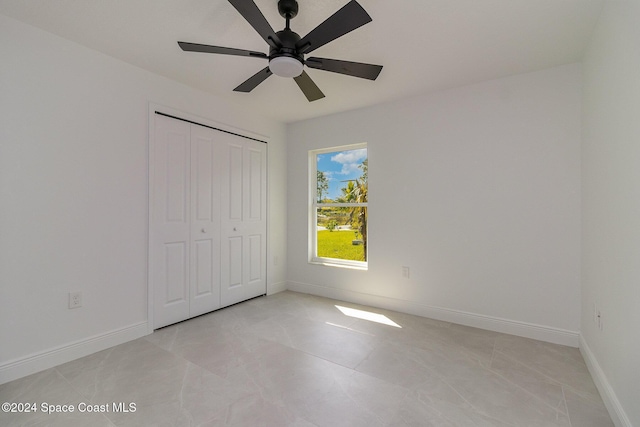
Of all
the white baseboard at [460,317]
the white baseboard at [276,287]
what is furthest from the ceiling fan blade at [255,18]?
the white baseboard at [276,287]

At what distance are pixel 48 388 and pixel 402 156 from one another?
3568mm

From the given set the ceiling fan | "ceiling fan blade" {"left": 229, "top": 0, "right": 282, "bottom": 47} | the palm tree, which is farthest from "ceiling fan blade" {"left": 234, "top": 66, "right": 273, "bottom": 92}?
the palm tree

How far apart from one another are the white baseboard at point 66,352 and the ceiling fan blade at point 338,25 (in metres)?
2.70

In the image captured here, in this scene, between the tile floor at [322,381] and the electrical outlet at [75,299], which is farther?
the electrical outlet at [75,299]

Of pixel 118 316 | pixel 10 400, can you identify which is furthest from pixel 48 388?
pixel 118 316

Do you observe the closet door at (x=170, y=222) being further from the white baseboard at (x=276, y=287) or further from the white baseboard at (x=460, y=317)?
the white baseboard at (x=460, y=317)

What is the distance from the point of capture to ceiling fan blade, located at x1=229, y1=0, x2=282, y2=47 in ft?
4.45

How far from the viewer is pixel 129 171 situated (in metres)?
2.54

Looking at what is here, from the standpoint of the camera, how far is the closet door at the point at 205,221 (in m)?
3.05

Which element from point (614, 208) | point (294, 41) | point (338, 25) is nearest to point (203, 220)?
point (294, 41)

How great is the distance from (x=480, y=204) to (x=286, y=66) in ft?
7.47

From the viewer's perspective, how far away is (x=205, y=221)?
3.17 m

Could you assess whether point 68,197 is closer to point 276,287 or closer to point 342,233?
point 276,287

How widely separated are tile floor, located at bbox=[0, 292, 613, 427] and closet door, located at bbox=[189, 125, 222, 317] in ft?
1.44
